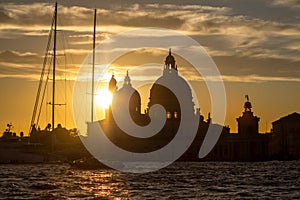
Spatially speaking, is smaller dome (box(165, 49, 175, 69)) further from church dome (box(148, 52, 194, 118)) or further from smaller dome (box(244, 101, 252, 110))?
smaller dome (box(244, 101, 252, 110))

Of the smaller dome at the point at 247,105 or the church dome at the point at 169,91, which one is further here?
the smaller dome at the point at 247,105

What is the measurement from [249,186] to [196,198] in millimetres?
11684

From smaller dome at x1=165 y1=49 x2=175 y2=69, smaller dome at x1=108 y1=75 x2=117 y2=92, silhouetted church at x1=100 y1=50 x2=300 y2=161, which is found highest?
smaller dome at x1=165 y1=49 x2=175 y2=69

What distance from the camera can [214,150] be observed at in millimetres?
157375

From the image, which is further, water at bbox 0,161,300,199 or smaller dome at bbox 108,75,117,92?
smaller dome at bbox 108,75,117,92

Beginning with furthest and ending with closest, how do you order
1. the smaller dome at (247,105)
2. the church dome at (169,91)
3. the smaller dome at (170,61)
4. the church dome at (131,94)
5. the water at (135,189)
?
the smaller dome at (247,105) → the smaller dome at (170,61) → the church dome at (131,94) → the church dome at (169,91) → the water at (135,189)

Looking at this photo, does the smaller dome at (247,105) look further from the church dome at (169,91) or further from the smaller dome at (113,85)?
the smaller dome at (113,85)

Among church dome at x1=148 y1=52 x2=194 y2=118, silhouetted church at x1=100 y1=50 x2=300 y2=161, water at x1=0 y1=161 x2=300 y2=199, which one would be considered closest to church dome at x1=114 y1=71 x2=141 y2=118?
silhouetted church at x1=100 y1=50 x2=300 y2=161

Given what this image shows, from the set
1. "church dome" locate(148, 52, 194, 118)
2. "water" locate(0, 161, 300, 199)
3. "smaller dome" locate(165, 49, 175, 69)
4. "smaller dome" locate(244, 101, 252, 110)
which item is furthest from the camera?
"smaller dome" locate(244, 101, 252, 110)

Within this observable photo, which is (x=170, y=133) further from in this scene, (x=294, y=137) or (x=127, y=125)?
(x=294, y=137)

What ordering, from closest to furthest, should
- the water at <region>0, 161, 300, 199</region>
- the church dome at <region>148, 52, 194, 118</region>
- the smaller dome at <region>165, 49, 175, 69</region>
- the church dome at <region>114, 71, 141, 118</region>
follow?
the water at <region>0, 161, 300, 199</region>
the church dome at <region>148, 52, 194, 118</region>
the church dome at <region>114, 71, 141, 118</region>
the smaller dome at <region>165, 49, 175, 69</region>

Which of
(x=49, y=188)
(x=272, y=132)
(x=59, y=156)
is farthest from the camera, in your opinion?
(x=272, y=132)

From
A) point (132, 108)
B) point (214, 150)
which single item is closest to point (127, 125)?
point (132, 108)

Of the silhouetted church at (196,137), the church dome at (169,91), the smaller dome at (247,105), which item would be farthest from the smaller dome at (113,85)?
the smaller dome at (247,105)
